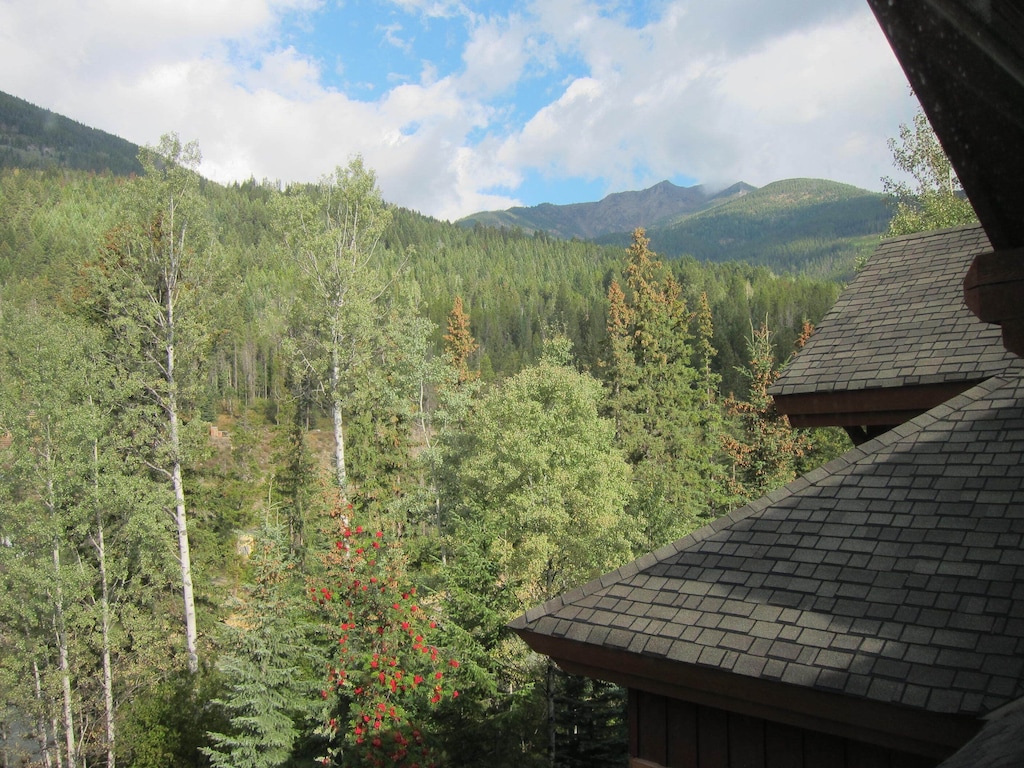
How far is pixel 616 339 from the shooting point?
103 feet

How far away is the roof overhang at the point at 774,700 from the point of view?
2.73 meters

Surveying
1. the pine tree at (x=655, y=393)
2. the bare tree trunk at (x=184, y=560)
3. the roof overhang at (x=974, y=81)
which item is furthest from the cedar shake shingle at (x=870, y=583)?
the pine tree at (x=655, y=393)

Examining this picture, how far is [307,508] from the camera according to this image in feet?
89.2

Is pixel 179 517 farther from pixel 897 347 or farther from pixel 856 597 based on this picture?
pixel 856 597

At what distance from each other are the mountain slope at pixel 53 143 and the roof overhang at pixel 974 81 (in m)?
188

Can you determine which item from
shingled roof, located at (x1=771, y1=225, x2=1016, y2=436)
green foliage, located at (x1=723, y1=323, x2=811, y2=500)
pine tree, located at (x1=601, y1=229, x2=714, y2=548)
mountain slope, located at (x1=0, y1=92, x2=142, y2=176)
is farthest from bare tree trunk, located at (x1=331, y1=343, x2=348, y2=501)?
mountain slope, located at (x1=0, y1=92, x2=142, y2=176)

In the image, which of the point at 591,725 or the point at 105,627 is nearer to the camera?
the point at 591,725

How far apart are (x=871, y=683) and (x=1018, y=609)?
0.70m

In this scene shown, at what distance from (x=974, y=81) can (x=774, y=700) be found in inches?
107

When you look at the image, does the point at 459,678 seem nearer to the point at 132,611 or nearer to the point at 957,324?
the point at 957,324

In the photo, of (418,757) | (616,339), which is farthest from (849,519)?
(616,339)

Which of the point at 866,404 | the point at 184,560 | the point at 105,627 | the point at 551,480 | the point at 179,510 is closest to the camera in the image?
the point at 866,404

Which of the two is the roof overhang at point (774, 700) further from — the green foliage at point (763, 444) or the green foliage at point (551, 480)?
the green foliage at point (763, 444)

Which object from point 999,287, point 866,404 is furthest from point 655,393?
point 999,287
